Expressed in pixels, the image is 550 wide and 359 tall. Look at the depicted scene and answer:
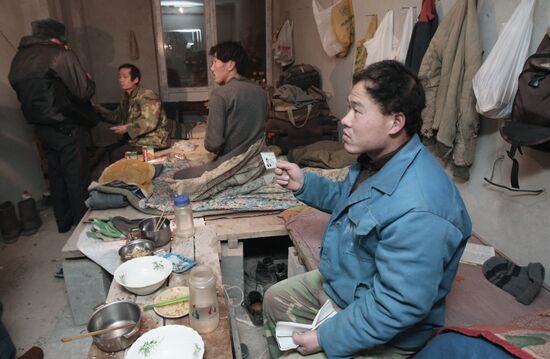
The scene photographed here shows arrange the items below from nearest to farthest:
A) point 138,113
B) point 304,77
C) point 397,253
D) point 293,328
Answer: point 397,253, point 293,328, point 138,113, point 304,77

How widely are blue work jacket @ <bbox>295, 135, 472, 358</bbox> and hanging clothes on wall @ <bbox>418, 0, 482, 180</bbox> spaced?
3.16 feet

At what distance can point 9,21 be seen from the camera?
365cm

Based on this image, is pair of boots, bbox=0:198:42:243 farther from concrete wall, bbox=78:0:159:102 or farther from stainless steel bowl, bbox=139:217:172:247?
concrete wall, bbox=78:0:159:102

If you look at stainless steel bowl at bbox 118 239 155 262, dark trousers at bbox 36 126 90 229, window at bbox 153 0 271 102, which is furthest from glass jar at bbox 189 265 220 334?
window at bbox 153 0 271 102

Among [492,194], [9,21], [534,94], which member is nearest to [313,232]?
[492,194]

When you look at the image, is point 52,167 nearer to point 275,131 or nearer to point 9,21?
point 9,21

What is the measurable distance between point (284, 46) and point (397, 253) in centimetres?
488

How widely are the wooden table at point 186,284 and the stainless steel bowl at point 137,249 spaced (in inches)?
4.6

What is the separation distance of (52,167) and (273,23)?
4.13 meters

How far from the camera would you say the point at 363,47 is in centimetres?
333

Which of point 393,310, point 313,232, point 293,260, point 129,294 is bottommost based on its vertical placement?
point 293,260

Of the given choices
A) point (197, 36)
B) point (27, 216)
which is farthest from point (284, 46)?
point (27, 216)

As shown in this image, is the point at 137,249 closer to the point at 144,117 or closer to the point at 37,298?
the point at 37,298

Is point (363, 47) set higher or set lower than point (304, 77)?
higher
